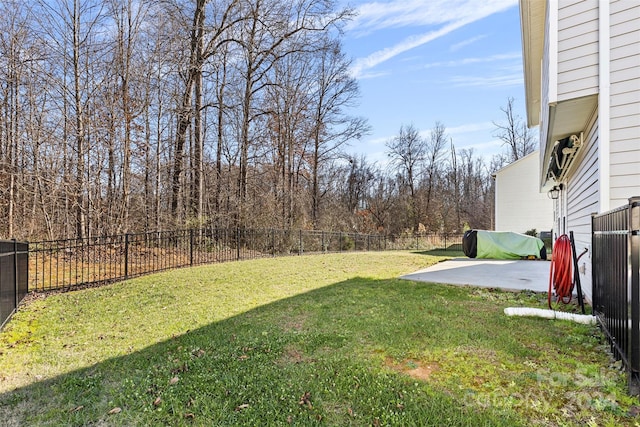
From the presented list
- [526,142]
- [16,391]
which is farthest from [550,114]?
→ [526,142]

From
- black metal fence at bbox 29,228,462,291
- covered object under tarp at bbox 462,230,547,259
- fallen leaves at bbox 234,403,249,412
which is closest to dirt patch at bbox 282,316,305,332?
fallen leaves at bbox 234,403,249,412

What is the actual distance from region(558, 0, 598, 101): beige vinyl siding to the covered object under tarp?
9186mm

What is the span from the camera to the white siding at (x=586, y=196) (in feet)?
13.4

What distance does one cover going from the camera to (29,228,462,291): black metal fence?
7355 mm

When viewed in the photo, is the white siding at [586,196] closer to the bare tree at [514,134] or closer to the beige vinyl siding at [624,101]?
the beige vinyl siding at [624,101]

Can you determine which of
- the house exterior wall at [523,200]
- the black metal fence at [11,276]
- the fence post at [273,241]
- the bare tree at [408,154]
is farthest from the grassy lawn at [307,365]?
the bare tree at [408,154]

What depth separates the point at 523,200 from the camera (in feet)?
58.1

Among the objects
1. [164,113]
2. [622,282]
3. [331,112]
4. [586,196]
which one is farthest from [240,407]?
[331,112]

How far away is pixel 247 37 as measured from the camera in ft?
48.1

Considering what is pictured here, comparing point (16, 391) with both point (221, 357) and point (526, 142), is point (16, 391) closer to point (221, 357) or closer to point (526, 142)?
point (221, 357)

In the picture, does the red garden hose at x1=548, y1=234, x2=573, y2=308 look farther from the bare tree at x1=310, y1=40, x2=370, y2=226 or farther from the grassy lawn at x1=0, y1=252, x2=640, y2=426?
the bare tree at x1=310, y1=40, x2=370, y2=226

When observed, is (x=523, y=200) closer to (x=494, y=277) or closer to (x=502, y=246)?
(x=502, y=246)

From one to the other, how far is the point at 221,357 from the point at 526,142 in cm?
2978

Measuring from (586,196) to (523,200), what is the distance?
48.4ft
